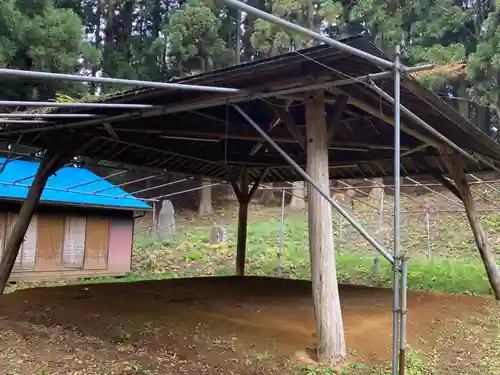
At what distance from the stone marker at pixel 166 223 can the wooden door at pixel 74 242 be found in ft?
16.8

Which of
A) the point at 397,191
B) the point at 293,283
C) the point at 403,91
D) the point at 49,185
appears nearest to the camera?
the point at 397,191

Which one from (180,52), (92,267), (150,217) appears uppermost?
(180,52)

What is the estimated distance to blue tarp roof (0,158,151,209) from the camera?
12.7 metres

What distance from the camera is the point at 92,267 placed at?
1405 cm

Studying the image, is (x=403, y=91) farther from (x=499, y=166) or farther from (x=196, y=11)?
(x=196, y=11)

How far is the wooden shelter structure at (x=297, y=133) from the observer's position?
15.5ft

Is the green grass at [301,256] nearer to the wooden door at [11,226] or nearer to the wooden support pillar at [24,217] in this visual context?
the wooden door at [11,226]

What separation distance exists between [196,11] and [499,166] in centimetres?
1260

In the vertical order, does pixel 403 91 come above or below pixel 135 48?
below

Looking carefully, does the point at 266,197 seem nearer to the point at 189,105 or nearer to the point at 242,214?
the point at 242,214

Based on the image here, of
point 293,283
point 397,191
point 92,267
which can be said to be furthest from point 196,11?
point 397,191

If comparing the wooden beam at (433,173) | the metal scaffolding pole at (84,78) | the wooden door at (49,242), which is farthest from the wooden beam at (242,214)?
the metal scaffolding pole at (84,78)

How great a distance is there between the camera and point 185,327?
19.0 ft

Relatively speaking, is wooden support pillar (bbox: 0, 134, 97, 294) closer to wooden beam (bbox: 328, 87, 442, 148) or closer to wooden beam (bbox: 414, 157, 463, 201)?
wooden beam (bbox: 328, 87, 442, 148)
